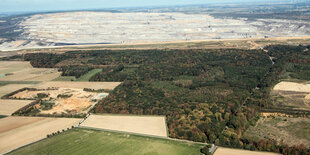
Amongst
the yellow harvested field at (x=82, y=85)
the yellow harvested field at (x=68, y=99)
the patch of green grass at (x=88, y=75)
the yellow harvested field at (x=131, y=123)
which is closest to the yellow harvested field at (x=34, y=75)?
the yellow harvested field at (x=82, y=85)

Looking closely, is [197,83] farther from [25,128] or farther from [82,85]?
[25,128]

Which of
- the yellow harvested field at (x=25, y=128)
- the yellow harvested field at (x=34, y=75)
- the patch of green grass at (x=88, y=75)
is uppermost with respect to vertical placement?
the patch of green grass at (x=88, y=75)

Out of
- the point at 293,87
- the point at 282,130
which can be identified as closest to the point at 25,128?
the point at 282,130

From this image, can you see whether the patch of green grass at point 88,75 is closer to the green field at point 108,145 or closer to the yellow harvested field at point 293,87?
the green field at point 108,145

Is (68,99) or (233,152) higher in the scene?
(233,152)

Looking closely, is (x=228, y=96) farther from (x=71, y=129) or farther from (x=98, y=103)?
(x=71, y=129)
